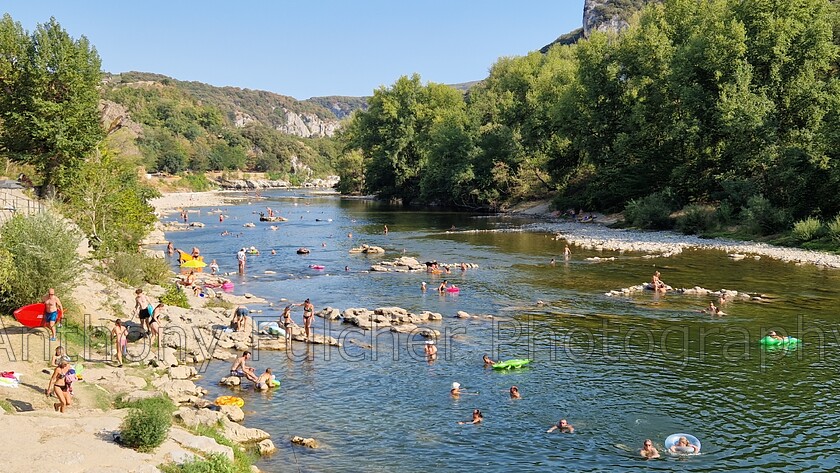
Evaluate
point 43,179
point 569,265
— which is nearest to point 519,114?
point 569,265

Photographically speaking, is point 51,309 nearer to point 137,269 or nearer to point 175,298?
point 175,298

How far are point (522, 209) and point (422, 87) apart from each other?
128ft

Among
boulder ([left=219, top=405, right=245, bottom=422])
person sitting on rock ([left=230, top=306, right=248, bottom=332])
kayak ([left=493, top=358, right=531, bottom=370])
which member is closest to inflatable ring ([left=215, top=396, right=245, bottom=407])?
boulder ([left=219, top=405, right=245, bottom=422])

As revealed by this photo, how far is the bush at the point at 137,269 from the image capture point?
3603 cm

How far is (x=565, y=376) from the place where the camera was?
24766mm

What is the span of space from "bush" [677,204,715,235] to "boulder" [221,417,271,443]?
52747 mm

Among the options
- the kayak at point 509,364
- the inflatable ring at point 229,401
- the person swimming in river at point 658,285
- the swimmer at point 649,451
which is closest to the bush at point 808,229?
the person swimming in river at point 658,285

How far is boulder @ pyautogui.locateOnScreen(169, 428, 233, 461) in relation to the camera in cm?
1620

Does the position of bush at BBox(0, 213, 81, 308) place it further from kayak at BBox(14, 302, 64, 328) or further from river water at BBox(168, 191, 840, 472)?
river water at BBox(168, 191, 840, 472)

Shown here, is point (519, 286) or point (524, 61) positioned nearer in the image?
point (519, 286)

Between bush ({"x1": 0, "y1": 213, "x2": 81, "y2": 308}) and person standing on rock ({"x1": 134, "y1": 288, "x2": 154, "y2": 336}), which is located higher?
bush ({"x1": 0, "y1": 213, "x2": 81, "y2": 308})

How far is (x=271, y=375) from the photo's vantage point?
2431cm

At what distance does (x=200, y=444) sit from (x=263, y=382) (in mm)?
7330

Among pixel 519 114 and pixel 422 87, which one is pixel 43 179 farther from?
pixel 422 87
